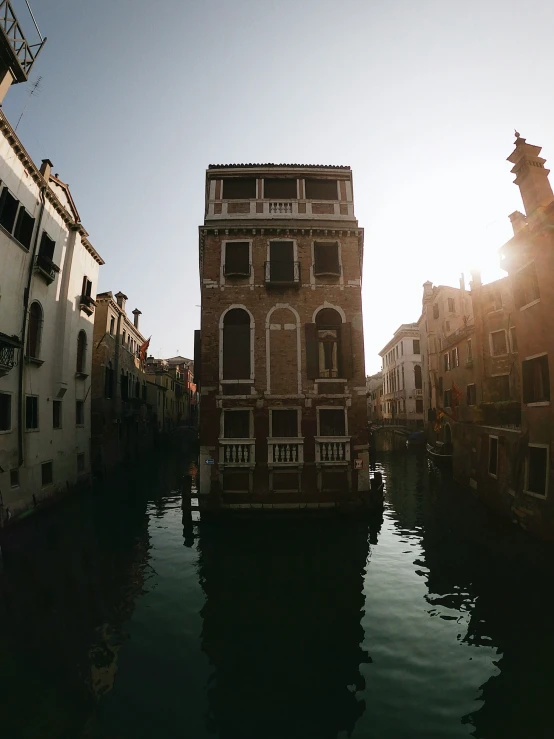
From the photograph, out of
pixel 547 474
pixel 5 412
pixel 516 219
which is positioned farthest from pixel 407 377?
pixel 5 412

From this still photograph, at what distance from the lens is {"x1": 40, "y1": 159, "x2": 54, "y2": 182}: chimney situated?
55.3 ft

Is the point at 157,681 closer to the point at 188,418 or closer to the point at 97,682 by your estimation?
the point at 97,682

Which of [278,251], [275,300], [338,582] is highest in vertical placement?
[278,251]

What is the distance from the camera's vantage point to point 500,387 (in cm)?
2092

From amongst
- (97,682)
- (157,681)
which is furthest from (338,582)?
(97,682)

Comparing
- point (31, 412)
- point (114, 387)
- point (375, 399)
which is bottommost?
point (31, 412)

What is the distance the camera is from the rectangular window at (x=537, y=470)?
12.9 metres

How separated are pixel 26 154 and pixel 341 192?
42.3ft

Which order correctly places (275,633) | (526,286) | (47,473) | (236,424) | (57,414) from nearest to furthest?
(275,633) < (526,286) < (236,424) < (47,473) < (57,414)

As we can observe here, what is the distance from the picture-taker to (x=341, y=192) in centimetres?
1759

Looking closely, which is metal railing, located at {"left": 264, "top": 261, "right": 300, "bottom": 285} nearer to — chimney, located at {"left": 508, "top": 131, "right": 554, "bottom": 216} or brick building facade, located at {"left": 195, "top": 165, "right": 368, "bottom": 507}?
brick building facade, located at {"left": 195, "top": 165, "right": 368, "bottom": 507}

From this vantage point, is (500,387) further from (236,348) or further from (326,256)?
(236,348)

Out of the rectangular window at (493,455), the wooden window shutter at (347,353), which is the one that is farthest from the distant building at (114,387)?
the rectangular window at (493,455)

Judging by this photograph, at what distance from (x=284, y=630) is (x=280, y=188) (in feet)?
55.3
